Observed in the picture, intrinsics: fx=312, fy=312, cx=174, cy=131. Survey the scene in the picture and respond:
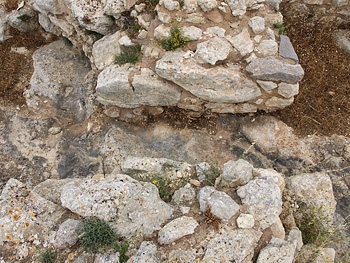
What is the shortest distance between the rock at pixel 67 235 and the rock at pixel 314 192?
13.4 feet

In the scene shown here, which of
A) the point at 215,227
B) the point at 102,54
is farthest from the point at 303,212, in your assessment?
the point at 102,54

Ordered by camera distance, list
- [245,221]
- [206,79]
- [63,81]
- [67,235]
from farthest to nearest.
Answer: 1. [63,81]
2. [206,79]
3. [245,221]
4. [67,235]

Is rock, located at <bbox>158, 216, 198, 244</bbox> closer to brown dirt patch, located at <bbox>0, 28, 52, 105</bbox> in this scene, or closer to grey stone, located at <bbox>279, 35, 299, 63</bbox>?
grey stone, located at <bbox>279, 35, 299, 63</bbox>

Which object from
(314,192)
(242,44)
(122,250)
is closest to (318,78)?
(242,44)

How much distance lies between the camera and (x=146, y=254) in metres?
4.66

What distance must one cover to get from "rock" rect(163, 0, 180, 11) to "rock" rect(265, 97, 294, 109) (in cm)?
312

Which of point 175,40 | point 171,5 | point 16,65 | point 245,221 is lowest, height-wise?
point 16,65

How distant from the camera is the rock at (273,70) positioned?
278 inches

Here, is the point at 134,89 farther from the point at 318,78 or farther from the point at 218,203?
the point at 318,78

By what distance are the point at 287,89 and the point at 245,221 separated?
3.67 m

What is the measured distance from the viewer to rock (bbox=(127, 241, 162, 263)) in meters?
4.61

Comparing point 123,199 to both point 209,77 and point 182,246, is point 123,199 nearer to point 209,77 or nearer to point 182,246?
point 182,246

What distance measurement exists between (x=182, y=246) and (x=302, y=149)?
4.59 m

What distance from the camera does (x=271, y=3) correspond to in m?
7.72
